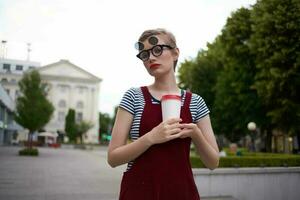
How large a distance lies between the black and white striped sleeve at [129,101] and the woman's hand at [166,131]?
0.89ft

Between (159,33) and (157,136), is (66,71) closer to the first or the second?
(159,33)

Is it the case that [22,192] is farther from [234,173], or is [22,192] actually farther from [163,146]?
[163,146]

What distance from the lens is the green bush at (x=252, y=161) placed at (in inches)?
458

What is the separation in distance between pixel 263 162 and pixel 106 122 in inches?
3868

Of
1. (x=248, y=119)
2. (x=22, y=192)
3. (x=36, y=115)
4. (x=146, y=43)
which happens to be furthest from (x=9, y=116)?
(x=146, y=43)

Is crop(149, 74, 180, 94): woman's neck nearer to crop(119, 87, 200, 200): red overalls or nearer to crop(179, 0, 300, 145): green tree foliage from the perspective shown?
crop(119, 87, 200, 200): red overalls

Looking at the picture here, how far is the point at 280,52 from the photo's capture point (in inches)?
715

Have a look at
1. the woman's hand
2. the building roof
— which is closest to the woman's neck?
the woman's hand

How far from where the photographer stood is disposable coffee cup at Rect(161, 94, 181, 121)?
6.26 ft

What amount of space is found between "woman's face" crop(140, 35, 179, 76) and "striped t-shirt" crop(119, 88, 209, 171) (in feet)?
0.53

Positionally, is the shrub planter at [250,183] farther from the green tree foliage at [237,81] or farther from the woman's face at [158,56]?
the green tree foliage at [237,81]

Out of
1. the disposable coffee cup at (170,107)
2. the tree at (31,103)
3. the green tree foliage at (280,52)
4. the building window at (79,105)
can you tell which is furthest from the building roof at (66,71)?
the disposable coffee cup at (170,107)

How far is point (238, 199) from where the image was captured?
10.2 meters

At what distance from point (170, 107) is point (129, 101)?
32 cm
